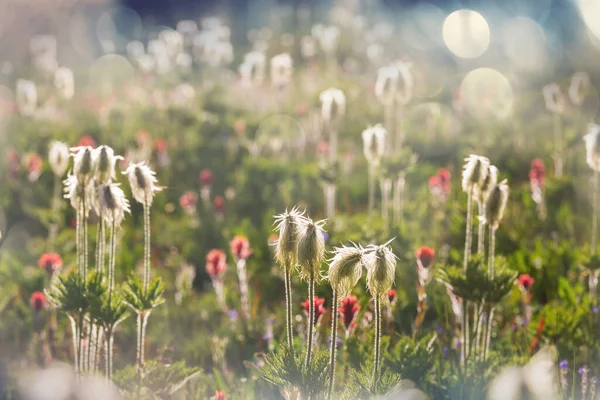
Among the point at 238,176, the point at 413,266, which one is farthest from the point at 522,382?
the point at 238,176

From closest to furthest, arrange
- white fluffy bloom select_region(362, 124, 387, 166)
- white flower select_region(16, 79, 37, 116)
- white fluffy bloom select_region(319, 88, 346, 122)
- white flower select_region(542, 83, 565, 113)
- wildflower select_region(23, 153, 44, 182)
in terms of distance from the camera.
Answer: white fluffy bloom select_region(362, 124, 387, 166), white fluffy bloom select_region(319, 88, 346, 122), wildflower select_region(23, 153, 44, 182), white flower select_region(542, 83, 565, 113), white flower select_region(16, 79, 37, 116)

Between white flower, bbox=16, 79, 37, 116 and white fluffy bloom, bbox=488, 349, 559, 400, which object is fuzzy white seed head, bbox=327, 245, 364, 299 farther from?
white flower, bbox=16, 79, 37, 116

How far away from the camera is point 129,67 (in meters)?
15.6

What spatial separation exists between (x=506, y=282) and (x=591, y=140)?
4.27 feet

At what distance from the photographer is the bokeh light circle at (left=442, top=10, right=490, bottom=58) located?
52.7ft

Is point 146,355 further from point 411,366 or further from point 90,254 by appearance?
point 411,366

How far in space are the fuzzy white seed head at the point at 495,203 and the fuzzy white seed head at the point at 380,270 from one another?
77cm

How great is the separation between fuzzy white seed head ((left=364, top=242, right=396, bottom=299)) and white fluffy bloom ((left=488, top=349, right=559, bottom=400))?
889 millimetres

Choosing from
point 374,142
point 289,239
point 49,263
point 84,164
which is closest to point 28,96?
point 49,263

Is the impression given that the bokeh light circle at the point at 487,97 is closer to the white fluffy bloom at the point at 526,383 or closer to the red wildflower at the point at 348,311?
the white fluffy bloom at the point at 526,383

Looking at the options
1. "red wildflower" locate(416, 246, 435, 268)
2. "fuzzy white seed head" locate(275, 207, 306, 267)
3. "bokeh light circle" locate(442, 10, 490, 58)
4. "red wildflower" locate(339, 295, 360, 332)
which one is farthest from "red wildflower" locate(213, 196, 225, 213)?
"bokeh light circle" locate(442, 10, 490, 58)

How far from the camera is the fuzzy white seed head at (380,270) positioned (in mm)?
2305

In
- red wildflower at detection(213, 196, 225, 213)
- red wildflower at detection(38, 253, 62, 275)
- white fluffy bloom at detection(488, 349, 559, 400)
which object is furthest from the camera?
red wildflower at detection(213, 196, 225, 213)

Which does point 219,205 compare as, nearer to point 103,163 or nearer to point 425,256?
point 425,256
